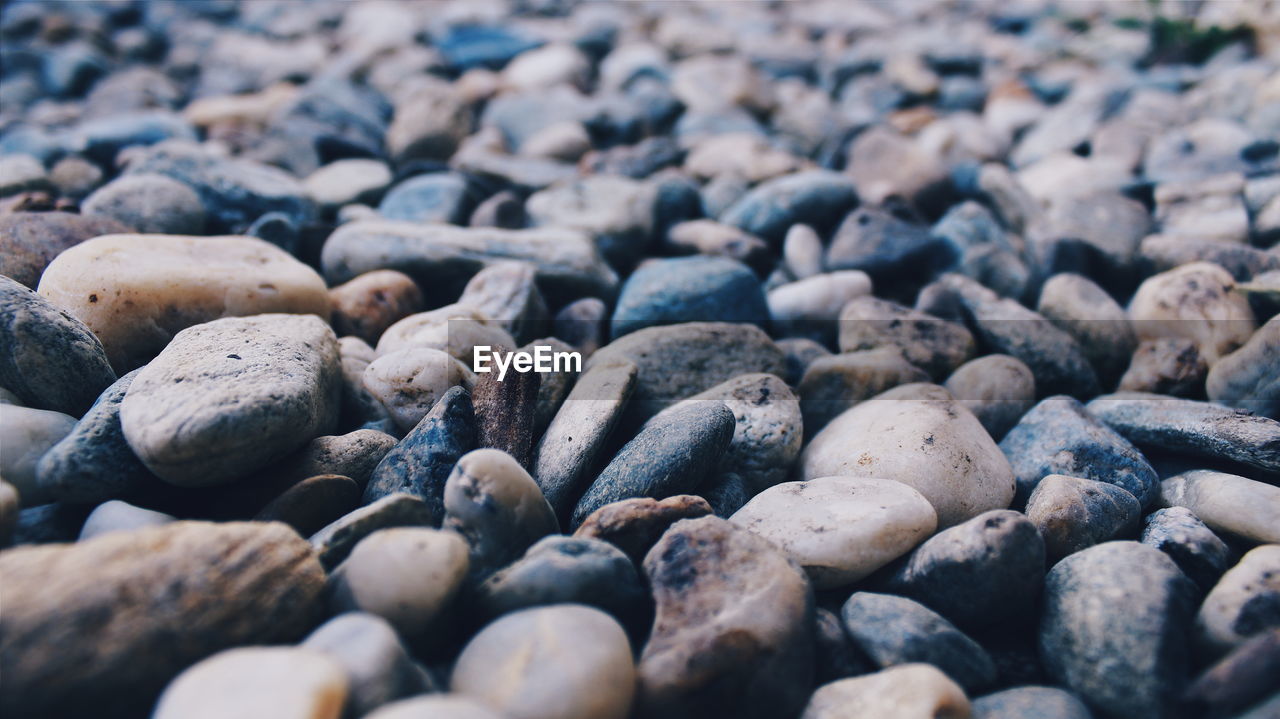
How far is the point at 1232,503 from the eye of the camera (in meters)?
1.93

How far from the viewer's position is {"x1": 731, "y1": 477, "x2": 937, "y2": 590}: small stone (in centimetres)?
179

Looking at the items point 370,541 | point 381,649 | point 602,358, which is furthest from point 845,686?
point 602,358

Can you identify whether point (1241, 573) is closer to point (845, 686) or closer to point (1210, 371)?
point (845, 686)

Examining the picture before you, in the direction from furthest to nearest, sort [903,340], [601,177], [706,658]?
1. [601,177]
2. [903,340]
3. [706,658]

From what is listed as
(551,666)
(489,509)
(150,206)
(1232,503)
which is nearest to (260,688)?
(551,666)

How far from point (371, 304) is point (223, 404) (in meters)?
1.06

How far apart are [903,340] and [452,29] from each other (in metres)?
5.48

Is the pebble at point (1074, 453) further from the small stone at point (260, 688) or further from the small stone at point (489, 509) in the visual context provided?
the small stone at point (260, 688)

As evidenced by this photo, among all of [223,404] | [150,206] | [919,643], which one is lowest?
[919,643]

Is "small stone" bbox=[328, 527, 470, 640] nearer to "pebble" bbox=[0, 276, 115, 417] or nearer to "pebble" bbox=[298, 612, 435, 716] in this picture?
"pebble" bbox=[298, 612, 435, 716]

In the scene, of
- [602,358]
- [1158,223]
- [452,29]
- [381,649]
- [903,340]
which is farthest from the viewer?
[452,29]

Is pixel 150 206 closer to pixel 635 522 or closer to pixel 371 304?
pixel 371 304

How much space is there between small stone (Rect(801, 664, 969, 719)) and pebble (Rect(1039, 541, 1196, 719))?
0.30 meters

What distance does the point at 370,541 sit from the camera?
5.12ft
